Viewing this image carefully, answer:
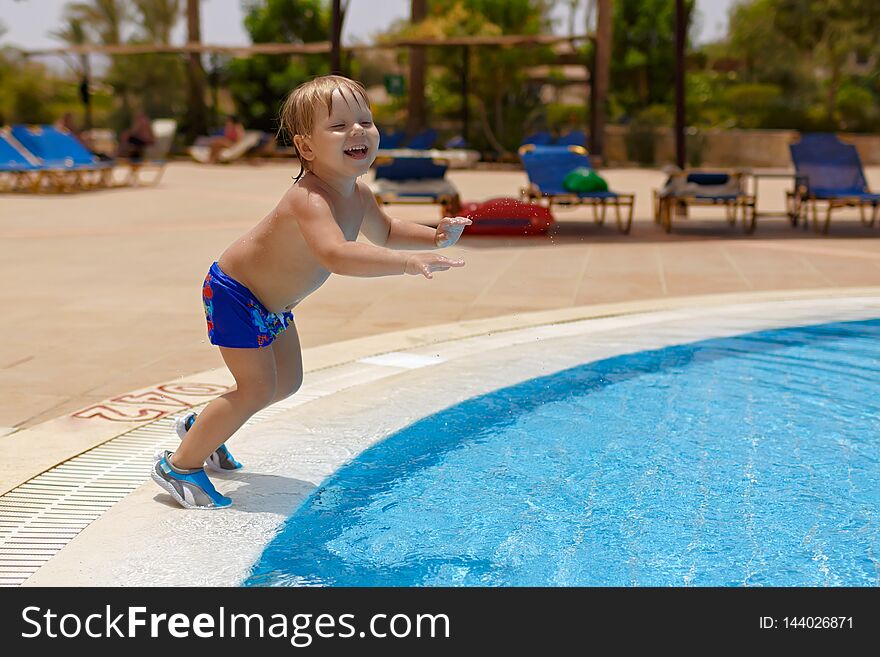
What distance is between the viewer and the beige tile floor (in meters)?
5.25

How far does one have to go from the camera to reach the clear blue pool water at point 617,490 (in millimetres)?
2953

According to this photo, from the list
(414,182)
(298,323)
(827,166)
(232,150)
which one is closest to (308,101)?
(298,323)

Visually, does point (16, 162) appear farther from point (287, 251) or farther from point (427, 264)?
point (427, 264)

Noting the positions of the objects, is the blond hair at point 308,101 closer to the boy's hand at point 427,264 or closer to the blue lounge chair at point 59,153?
the boy's hand at point 427,264

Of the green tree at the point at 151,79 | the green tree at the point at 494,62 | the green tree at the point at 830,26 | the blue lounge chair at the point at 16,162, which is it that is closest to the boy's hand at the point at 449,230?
the blue lounge chair at the point at 16,162

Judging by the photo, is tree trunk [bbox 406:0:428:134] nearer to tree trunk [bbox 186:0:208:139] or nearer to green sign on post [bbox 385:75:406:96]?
green sign on post [bbox 385:75:406:96]

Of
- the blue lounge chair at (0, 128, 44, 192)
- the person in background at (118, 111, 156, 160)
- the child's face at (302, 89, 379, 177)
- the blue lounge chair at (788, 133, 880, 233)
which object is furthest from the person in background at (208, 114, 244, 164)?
the child's face at (302, 89, 379, 177)

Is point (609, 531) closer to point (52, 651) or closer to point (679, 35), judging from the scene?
point (52, 651)

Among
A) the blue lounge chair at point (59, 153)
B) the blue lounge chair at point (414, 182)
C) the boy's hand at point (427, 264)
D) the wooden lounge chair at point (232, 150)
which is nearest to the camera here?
the boy's hand at point (427, 264)

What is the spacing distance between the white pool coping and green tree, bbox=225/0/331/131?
28.3 metres

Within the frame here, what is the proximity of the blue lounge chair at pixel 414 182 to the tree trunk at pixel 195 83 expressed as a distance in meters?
21.2

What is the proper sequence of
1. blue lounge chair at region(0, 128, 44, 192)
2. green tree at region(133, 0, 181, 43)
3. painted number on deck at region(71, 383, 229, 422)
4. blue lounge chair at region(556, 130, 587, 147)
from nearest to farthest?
1. painted number on deck at region(71, 383, 229, 422)
2. blue lounge chair at region(556, 130, 587, 147)
3. blue lounge chair at region(0, 128, 44, 192)
4. green tree at region(133, 0, 181, 43)

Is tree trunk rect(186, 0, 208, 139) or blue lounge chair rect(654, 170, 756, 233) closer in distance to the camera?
blue lounge chair rect(654, 170, 756, 233)

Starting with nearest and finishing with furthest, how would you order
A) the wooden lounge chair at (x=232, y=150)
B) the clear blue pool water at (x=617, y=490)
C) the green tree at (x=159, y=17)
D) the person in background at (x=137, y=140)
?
the clear blue pool water at (x=617, y=490), the person in background at (x=137, y=140), the wooden lounge chair at (x=232, y=150), the green tree at (x=159, y=17)
